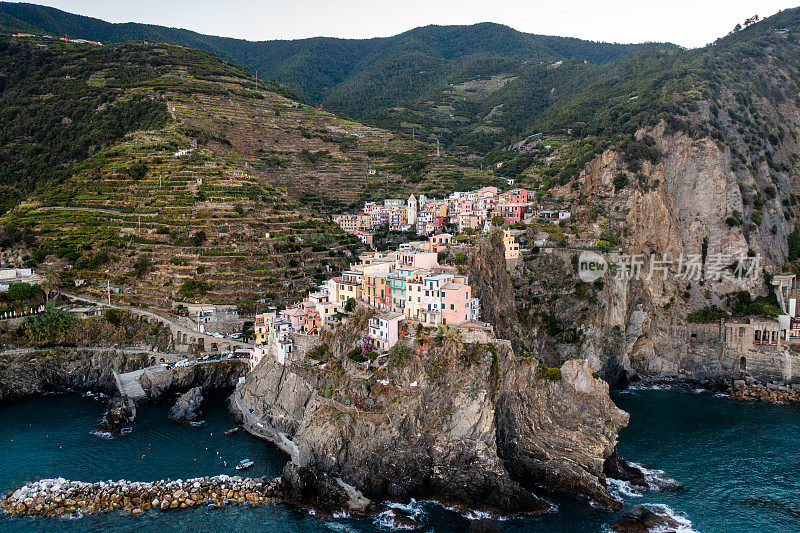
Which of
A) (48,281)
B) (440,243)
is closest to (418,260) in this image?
(440,243)

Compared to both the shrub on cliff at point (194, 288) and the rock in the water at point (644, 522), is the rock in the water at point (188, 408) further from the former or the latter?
the rock in the water at point (644, 522)

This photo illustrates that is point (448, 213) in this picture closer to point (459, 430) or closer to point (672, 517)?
point (459, 430)

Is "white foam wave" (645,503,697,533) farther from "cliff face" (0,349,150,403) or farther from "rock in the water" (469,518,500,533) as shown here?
"cliff face" (0,349,150,403)

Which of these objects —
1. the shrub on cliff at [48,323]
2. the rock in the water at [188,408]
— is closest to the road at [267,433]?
the rock in the water at [188,408]

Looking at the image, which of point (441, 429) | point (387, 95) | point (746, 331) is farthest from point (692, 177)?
point (387, 95)

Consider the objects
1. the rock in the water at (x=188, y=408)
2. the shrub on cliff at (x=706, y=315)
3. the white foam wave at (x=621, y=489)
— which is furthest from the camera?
the shrub on cliff at (x=706, y=315)
